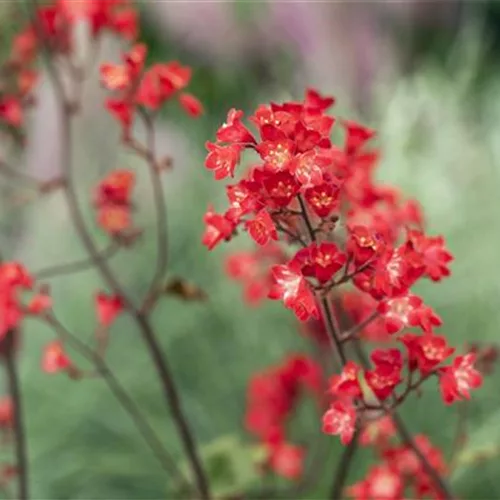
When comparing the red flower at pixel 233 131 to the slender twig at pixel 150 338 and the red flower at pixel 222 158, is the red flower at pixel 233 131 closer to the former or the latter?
the red flower at pixel 222 158

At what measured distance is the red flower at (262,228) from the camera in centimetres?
55

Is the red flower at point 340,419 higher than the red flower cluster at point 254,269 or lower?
lower

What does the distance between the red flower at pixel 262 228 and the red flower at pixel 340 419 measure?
109 mm

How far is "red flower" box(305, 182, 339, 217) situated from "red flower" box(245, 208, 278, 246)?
3cm

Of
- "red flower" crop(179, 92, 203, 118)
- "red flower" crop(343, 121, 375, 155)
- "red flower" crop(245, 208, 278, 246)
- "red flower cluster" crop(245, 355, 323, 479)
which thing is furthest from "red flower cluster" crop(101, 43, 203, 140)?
"red flower cluster" crop(245, 355, 323, 479)

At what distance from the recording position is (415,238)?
0.63 metres

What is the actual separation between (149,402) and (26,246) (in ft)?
2.06

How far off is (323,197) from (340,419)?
0.12m

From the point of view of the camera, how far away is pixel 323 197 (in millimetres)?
575

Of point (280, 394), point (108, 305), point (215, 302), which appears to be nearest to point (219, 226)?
point (108, 305)

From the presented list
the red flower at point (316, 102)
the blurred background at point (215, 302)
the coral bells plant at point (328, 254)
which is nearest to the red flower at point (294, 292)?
the coral bells plant at point (328, 254)

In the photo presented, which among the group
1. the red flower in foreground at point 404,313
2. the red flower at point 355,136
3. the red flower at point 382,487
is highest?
the red flower at point 355,136

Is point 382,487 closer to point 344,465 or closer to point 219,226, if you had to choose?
point 344,465

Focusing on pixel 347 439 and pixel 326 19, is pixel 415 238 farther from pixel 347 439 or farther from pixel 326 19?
pixel 326 19
